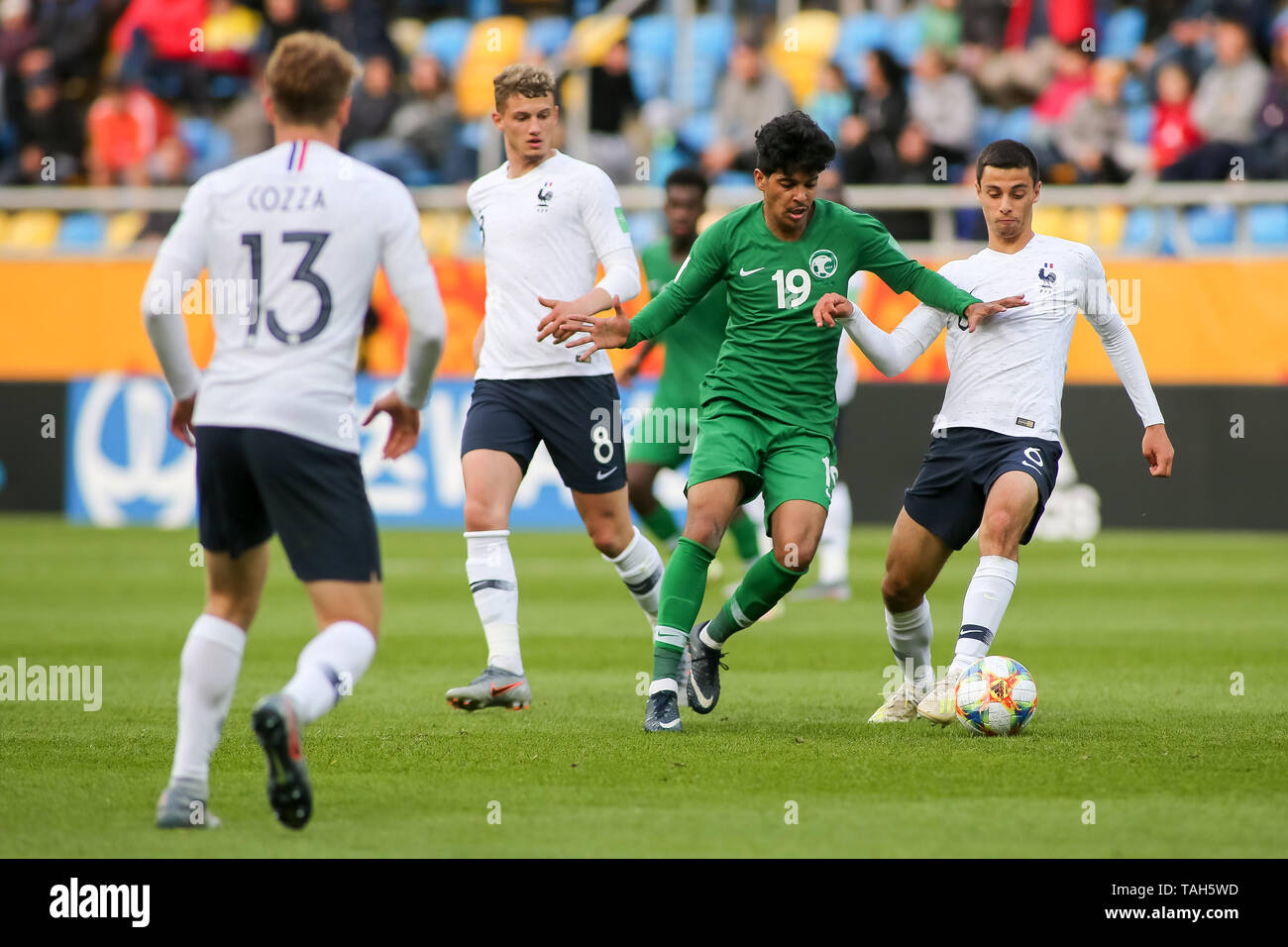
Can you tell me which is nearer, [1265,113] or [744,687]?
[744,687]

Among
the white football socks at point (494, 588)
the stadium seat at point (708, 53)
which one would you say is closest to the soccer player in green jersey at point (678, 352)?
the white football socks at point (494, 588)

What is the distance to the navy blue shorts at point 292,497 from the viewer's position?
4812 millimetres

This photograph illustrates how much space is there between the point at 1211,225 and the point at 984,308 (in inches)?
462

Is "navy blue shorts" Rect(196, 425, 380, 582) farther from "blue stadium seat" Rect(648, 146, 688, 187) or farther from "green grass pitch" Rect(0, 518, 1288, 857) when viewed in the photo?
"blue stadium seat" Rect(648, 146, 688, 187)

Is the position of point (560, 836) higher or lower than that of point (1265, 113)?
lower

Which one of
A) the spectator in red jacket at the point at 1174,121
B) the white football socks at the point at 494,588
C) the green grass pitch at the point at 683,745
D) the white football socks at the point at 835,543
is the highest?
the spectator in red jacket at the point at 1174,121

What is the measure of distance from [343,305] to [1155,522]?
43.6ft

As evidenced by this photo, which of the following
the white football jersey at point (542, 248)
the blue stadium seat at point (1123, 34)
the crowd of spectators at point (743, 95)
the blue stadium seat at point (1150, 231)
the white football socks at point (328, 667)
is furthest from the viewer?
the blue stadium seat at point (1123, 34)

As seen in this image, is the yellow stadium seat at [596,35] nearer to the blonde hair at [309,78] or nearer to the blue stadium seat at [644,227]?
the blue stadium seat at [644,227]

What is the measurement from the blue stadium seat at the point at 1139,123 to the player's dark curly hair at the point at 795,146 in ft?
42.4

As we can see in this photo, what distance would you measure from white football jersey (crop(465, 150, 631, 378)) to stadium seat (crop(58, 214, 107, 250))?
13.3 m
